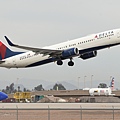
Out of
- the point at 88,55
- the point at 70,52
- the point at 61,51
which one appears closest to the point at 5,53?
the point at 61,51

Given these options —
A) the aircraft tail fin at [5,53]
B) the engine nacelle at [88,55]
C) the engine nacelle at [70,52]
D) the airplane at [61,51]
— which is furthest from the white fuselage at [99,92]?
the engine nacelle at [70,52]

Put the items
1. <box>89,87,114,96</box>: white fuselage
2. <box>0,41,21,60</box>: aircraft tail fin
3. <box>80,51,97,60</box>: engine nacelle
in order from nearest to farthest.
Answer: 1. <box>80,51,97,60</box>: engine nacelle
2. <box>0,41,21,60</box>: aircraft tail fin
3. <box>89,87,114,96</box>: white fuselage

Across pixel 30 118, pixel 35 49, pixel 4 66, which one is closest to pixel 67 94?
pixel 4 66

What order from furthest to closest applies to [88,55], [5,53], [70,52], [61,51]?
[5,53] < [88,55] < [61,51] < [70,52]

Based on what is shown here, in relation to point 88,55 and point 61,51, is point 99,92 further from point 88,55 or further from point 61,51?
point 61,51

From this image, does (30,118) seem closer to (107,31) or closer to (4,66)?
A: (107,31)

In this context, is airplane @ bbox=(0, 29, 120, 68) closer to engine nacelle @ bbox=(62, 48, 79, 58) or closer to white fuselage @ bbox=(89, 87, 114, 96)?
engine nacelle @ bbox=(62, 48, 79, 58)

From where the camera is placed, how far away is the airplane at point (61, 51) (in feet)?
204

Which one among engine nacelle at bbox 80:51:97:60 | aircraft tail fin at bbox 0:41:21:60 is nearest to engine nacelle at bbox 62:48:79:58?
engine nacelle at bbox 80:51:97:60

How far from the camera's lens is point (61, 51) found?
6700 centimetres

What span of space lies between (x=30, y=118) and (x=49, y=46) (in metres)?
35.9

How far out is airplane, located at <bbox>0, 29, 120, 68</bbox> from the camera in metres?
62.1

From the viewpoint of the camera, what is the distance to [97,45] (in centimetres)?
6259

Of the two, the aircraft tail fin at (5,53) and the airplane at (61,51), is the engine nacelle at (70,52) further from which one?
the aircraft tail fin at (5,53)
